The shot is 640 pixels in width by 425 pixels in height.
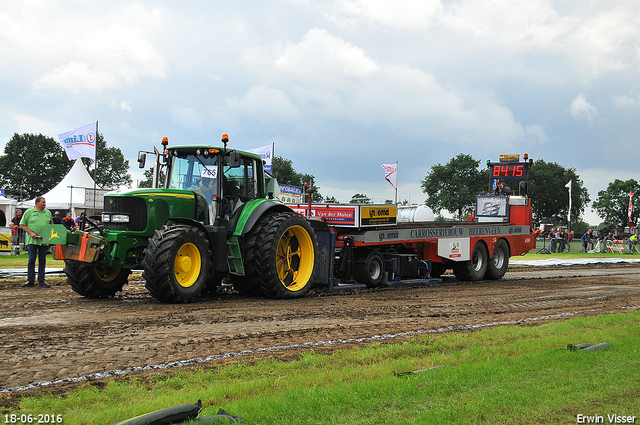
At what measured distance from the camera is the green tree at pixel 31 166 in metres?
68.1

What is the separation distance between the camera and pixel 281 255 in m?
10.8

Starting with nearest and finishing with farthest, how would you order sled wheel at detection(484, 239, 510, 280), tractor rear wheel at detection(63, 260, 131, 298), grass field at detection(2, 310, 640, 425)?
grass field at detection(2, 310, 640, 425) < tractor rear wheel at detection(63, 260, 131, 298) < sled wheel at detection(484, 239, 510, 280)

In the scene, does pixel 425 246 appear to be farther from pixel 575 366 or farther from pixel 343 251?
pixel 575 366

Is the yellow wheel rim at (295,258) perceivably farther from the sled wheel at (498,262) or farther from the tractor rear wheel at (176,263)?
the sled wheel at (498,262)

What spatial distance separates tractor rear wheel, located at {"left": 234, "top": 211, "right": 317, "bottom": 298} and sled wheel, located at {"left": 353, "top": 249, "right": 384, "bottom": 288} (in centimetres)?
221

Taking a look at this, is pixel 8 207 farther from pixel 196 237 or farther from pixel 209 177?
pixel 196 237

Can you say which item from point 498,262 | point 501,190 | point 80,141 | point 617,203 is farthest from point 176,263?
point 617,203

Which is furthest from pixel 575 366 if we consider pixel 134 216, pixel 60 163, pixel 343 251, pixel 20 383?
pixel 60 163

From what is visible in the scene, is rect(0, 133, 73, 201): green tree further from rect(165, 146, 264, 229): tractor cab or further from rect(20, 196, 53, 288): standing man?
rect(165, 146, 264, 229): tractor cab

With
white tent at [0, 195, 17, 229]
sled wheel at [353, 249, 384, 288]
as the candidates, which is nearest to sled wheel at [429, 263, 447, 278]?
sled wheel at [353, 249, 384, 288]

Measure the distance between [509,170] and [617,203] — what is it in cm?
8115

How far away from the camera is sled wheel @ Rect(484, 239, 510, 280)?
17.1 m

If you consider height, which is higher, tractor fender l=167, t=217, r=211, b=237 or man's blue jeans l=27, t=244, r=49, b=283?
tractor fender l=167, t=217, r=211, b=237

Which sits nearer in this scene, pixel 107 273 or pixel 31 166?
pixel 107 273
